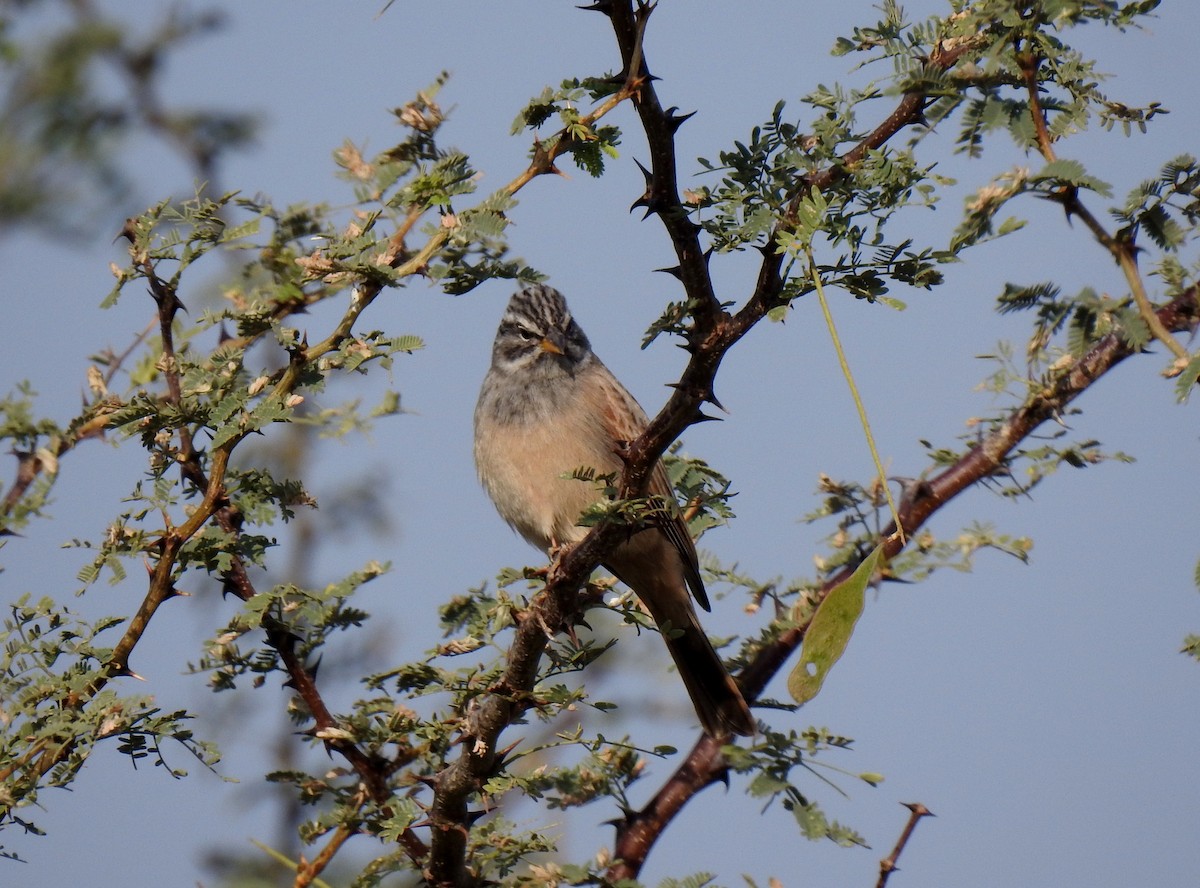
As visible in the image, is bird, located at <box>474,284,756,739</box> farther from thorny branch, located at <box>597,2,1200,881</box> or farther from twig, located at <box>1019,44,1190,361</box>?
twig, located at <box>1019,44,1190,361</box>

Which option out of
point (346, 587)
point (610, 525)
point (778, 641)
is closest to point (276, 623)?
point (346, 587)

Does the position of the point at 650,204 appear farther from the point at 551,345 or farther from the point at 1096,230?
the point at 551,345

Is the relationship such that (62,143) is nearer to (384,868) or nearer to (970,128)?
(384,868)

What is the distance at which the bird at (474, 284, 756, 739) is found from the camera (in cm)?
630

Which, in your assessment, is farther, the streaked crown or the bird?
the streaked crown

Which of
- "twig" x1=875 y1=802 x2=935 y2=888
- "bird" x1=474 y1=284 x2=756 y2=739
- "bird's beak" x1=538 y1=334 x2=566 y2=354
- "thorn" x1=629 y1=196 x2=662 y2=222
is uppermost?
"bird's beak" x1=538 y1=334 x2=566 y2=354

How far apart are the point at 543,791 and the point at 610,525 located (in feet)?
3.88

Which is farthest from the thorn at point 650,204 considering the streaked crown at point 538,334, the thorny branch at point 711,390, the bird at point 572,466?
the streaked crown at point 538,334

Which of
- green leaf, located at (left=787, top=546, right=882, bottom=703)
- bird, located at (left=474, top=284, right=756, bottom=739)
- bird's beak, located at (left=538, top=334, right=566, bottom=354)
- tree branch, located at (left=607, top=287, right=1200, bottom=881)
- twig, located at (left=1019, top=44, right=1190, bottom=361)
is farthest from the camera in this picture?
bird's beak, located at (left=538, top=334, right=566, bottom=354)

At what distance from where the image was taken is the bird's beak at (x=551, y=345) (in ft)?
22.8

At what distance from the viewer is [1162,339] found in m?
2.62

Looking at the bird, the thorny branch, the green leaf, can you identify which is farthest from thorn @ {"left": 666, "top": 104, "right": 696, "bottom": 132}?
the bird

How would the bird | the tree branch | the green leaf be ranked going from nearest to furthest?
the green leaf → the tree branch → the bird

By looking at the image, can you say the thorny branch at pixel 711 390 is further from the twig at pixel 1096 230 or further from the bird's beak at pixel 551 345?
the bird's beak at pixel 551 345
